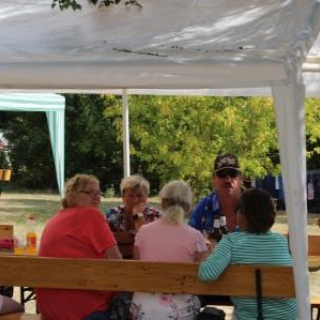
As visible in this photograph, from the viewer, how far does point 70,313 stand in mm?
4027

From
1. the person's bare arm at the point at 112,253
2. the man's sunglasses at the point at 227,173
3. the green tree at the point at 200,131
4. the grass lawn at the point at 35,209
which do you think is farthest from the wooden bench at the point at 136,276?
the grass lawn at the point at 35,209

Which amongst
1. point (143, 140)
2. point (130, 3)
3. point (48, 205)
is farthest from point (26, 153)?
point (130, 3)

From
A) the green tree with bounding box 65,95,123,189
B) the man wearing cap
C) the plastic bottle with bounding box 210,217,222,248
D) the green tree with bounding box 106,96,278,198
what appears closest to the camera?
the plastic bottle with bounding box 210,217,222,248

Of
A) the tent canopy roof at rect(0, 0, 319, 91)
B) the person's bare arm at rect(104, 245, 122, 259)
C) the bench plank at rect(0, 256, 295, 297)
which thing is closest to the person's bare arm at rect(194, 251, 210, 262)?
the bench plank at rect(0, 256, 295, 297)

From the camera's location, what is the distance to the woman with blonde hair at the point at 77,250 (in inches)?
159

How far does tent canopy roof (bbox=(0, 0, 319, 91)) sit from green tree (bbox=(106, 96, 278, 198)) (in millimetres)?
7478

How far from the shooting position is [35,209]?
1886 cm

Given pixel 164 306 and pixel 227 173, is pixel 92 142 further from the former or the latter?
pixel 164 306

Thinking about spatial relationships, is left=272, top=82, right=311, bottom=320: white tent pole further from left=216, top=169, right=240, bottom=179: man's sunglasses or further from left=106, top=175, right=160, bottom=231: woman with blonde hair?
left=106, top=175, right=160, bottom=231: woman with blonde hair

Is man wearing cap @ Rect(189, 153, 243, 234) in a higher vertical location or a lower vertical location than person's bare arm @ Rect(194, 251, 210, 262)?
higher

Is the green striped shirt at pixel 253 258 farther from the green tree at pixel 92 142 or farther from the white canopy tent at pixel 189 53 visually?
the green tree at pixel 92 142

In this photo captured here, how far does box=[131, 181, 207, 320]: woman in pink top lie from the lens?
12.7ft

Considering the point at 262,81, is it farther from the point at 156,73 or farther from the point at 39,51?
the point at 39,51

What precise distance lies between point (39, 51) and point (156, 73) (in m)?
0.68
